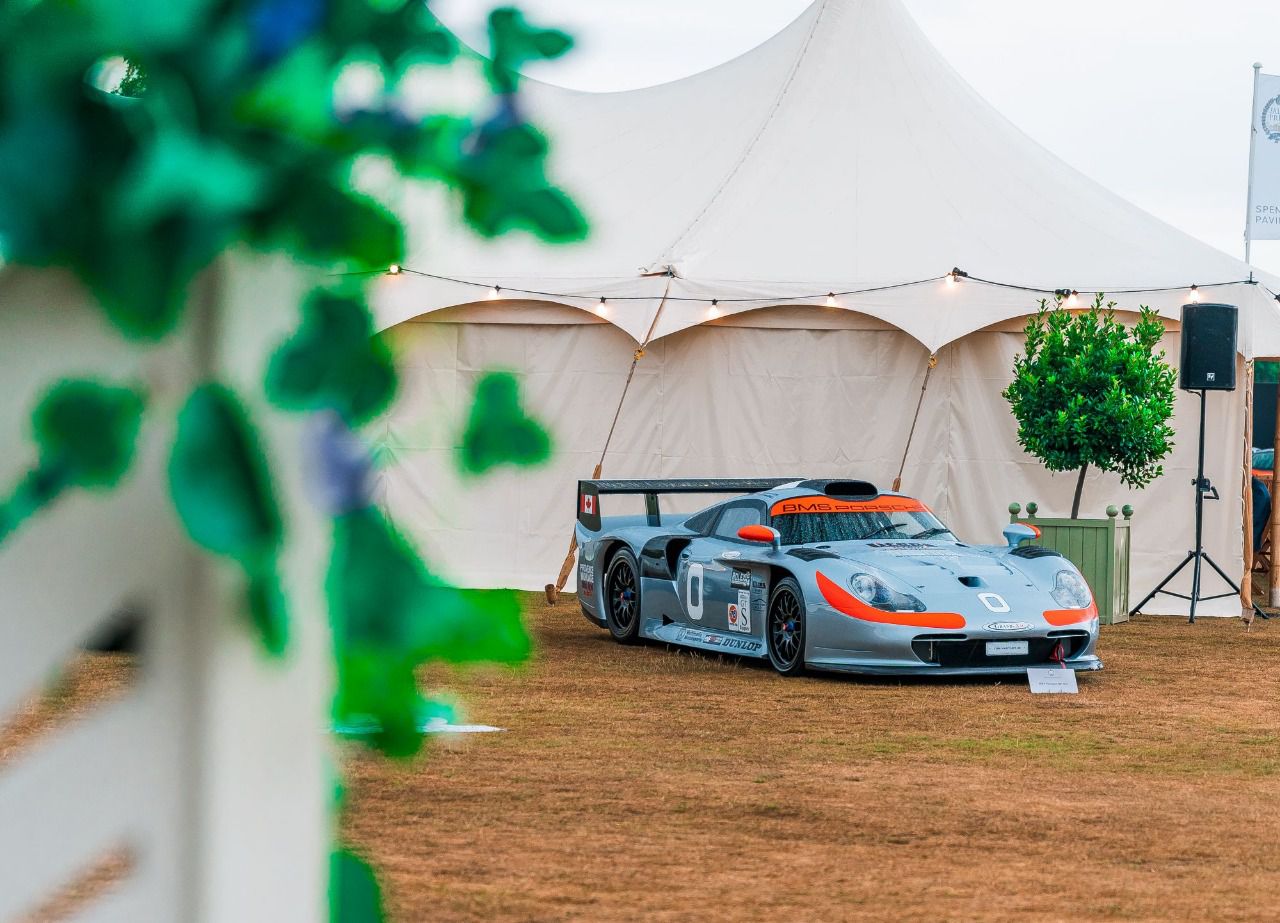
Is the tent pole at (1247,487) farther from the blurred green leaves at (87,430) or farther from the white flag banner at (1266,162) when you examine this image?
the blurred green leaves at (87,430)

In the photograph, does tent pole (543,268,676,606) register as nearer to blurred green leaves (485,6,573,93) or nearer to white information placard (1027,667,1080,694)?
white information placard (1027,667,1080,694)

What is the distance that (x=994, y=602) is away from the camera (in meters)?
9.33

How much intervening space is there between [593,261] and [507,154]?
15.1 metres

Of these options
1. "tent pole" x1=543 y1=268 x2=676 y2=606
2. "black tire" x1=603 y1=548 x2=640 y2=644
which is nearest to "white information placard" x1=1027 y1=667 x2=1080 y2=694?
"black tire" x1=603 y1=548 x2=640 y2=644

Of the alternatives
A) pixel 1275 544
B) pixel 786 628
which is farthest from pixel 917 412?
pixel 786 628

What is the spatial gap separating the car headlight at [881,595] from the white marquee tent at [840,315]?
5792 millimetres

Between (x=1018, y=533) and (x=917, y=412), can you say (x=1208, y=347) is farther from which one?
(x=1018, y=533)

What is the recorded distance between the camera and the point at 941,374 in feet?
50.6

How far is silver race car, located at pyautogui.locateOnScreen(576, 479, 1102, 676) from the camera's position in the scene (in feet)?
30.5

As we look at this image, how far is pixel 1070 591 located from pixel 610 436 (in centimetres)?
682

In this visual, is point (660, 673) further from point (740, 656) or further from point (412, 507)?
point (412, 507)

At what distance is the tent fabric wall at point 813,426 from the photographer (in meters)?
15.1

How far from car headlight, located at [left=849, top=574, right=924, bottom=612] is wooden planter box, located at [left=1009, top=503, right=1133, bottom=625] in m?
4.47

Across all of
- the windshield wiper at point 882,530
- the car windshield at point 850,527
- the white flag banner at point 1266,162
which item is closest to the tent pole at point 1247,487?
the white flag banner at point 1266,162
